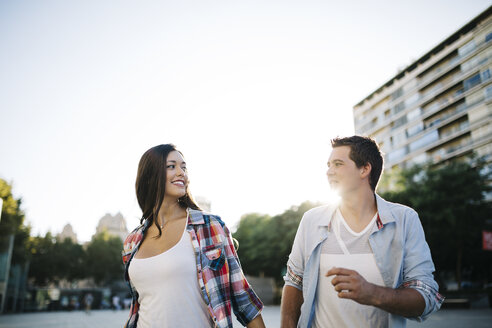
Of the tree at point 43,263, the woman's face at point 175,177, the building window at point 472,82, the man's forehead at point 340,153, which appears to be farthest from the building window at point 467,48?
the tree at point 43,263

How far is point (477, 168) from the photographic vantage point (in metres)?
29.3

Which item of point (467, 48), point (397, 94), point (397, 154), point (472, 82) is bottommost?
point (397, 154)

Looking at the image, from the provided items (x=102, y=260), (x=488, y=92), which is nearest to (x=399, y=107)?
(x=488, y=92)

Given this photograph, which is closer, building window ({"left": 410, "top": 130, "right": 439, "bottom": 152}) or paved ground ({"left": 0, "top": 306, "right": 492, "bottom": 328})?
paved ground ({"left": 0, "top": 306, "right": 492, "bottom": 328})

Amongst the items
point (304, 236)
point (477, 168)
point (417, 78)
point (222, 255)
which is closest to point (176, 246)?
point (222, 255)

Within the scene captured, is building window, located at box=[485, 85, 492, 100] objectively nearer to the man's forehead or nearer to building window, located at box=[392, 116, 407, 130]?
building window, located at box=[392, 116, 407, 130]

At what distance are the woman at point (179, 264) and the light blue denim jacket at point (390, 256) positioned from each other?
357mm

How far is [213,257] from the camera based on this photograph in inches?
104

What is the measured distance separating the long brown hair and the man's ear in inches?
50.5

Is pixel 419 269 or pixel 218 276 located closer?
pixel 419 269

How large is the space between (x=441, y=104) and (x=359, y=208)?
51.1m

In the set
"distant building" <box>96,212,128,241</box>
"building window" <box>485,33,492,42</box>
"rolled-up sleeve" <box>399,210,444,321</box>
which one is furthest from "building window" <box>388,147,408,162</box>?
"distant building" <box>96,212,128,241</box>

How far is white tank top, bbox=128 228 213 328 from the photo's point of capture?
246 centimetres

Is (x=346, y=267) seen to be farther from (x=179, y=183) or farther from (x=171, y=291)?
(x=179, y=183)
